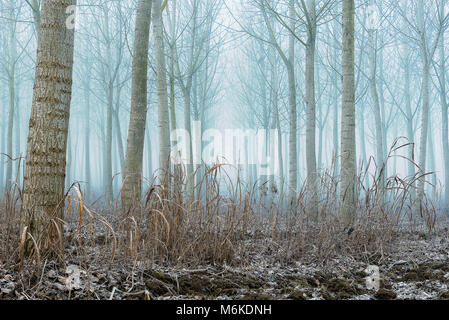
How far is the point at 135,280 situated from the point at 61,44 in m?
1.68

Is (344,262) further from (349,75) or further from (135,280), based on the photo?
(349,75)

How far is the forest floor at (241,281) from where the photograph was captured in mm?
2311

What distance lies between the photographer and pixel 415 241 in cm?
479

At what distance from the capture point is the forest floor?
2.31 meters

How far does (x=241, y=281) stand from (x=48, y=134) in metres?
1.67

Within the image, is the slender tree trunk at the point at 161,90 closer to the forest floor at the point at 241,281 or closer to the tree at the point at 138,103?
the tree at the point at 138,103

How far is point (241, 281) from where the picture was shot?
2.79 metres

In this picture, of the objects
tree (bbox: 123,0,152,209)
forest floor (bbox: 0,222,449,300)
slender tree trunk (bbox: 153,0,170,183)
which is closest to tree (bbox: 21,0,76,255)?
forest floor (bbox: 0,222,449,300)

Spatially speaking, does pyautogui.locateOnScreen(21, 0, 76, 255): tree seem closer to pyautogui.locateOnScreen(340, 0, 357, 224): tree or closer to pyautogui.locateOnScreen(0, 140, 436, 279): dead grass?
pyautogui.locateOnScreen(0, 140, 436, 279): dead grass

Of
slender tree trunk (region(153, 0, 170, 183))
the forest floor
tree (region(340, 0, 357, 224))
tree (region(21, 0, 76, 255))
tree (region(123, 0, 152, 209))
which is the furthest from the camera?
slender tree trunk (region(153, 0, 170, 183))

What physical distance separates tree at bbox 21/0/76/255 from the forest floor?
0.28 m

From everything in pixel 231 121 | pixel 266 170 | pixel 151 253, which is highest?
pixel 231 121

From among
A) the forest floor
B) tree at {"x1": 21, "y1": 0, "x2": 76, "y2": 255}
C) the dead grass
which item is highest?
tree at {"x1": 21, "y1": 0, "x2": 76, "y2": 255}
